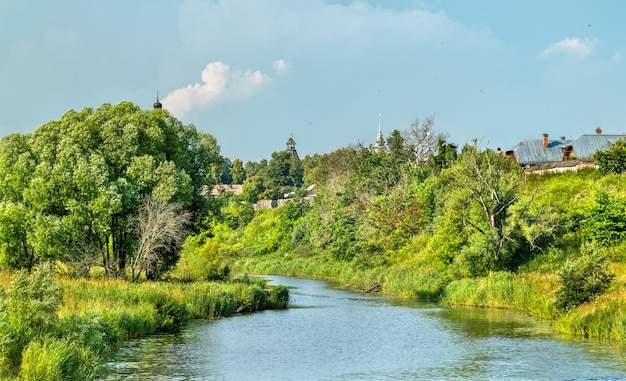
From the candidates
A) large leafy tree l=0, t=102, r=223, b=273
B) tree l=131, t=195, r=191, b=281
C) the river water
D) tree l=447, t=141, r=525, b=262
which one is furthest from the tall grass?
large leafy tree l=0, t=102, r=223, b=273

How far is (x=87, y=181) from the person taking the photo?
47.1 meters

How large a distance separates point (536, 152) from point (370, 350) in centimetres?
8096

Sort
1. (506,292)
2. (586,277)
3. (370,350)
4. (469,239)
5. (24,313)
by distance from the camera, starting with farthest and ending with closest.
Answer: (469,239) → (506,292) → (586,277) → (370,350) → (24,313)

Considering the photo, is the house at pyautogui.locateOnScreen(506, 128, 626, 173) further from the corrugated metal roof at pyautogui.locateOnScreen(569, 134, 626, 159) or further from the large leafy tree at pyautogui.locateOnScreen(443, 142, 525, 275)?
the large leafy tree at pyautogui.locateOnScreen(443, 142, 525, 275)

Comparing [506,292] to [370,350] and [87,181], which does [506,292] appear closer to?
[370,350]

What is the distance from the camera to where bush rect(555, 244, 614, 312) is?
36562mm

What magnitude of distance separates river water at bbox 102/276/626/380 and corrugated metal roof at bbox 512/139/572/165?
64.5 metres

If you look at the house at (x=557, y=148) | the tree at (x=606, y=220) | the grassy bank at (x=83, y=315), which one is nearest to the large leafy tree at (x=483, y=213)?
the tree at (x=606, y=220)

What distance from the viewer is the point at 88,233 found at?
166 ft

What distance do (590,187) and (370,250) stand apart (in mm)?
21122

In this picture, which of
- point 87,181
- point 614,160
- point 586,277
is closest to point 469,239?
point 586,277

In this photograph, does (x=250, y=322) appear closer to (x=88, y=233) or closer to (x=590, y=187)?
(x=88, y=233)

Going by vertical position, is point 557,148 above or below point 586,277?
above

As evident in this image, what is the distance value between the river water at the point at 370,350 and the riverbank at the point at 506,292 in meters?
1.05
